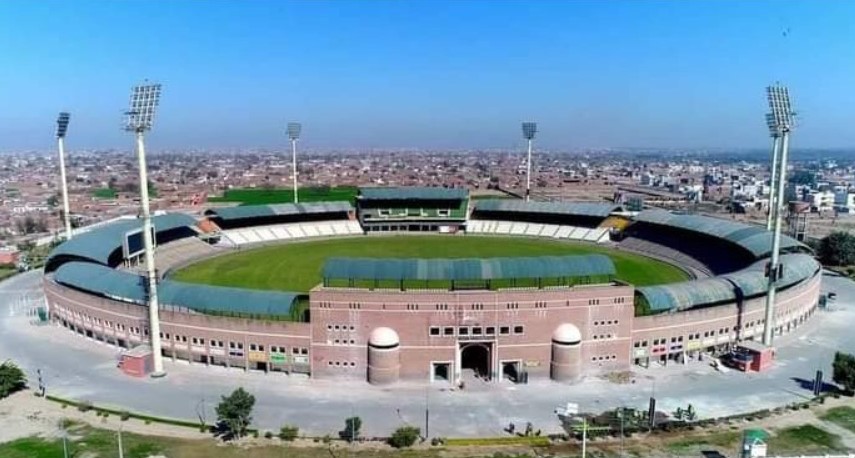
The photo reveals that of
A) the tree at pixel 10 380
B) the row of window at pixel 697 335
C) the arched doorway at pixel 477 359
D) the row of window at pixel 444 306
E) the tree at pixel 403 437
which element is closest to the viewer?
the tree at pixel 403 437

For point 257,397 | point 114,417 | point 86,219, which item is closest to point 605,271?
point 257,397

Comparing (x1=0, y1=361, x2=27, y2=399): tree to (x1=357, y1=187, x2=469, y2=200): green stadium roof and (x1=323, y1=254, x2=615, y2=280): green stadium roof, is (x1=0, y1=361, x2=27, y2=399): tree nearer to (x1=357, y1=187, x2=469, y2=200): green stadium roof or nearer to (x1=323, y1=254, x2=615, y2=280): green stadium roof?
(x1=323, y1=254, x2=615, y2=280): green stadium roof

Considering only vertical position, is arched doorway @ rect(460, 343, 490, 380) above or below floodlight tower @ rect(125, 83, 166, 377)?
below

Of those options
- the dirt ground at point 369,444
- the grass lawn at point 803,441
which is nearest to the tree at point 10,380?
the dirt ground at point 369,444

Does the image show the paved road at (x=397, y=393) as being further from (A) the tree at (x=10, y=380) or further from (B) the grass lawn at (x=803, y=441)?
(B) the grass lawn at (x=803, y=441)

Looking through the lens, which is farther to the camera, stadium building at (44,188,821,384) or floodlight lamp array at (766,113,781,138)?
floodlight lamp array at (766,113,781,138)

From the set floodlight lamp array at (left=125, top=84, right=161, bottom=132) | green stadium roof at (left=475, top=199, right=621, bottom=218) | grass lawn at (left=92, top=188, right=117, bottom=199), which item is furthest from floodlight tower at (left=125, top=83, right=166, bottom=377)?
grass lawn at (left=92, top=188, right=117, bottom=199)

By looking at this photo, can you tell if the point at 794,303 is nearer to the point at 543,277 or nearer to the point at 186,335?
the point at 543,277
